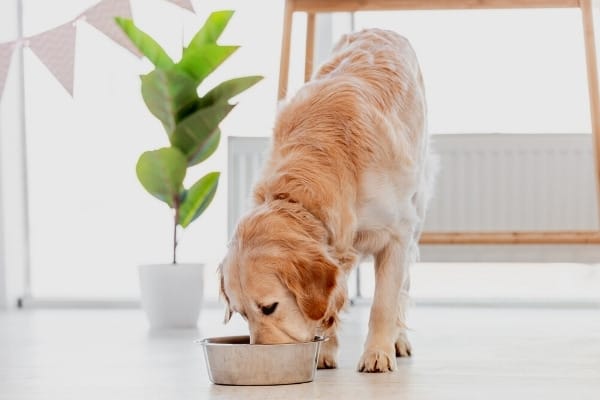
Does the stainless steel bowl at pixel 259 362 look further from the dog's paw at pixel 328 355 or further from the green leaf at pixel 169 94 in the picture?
the green leaf at pixel 169 94

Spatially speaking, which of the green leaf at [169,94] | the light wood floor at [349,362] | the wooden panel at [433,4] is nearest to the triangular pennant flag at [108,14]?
the green leaf at [169,94]

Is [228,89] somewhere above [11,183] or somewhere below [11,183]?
above

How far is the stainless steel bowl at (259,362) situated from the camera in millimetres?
2098

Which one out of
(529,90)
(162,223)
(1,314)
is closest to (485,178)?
(529,90)

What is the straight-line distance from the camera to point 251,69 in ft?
15.6

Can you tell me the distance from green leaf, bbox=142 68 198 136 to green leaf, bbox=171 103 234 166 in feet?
0.15

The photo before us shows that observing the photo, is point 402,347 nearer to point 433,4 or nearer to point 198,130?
point 198,130

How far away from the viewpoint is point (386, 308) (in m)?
2.43

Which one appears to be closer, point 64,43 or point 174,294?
point 64,43

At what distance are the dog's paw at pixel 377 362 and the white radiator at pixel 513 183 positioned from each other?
83.9 inches

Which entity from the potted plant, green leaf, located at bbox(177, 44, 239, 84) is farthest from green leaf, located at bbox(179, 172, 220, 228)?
green leaf, located at bbox(177, 44, 239, 84)

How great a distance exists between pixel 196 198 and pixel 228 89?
1.38 ft

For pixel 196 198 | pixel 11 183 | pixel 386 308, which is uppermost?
pixel 11 183

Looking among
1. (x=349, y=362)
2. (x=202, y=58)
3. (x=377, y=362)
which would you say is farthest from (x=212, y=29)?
(x=377, y=362)
